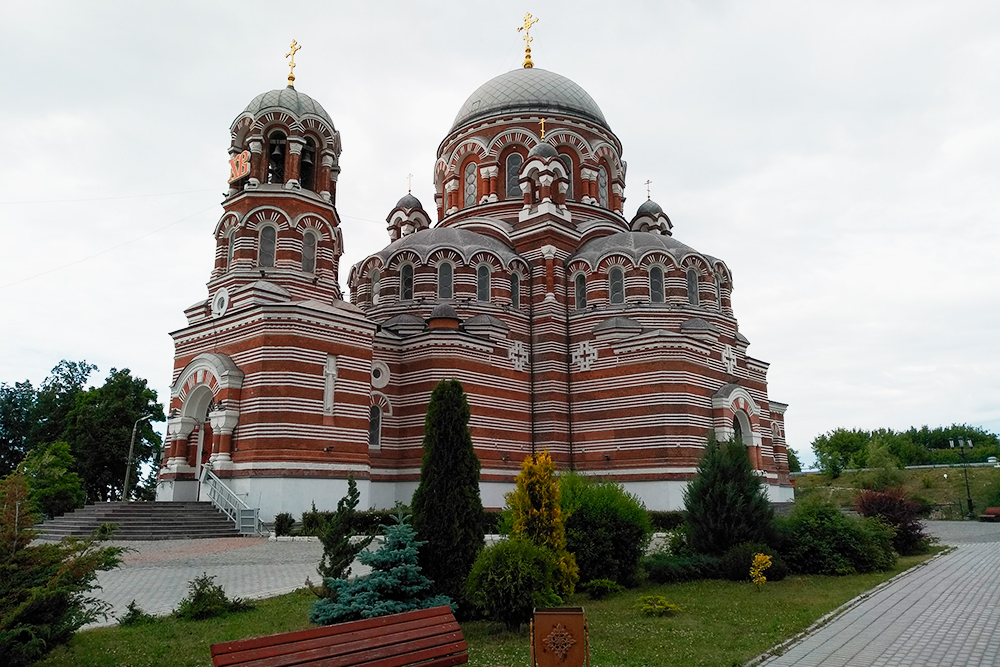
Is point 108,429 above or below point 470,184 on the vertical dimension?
below

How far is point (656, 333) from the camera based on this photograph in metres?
26.0

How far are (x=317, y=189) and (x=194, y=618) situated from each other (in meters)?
18.6

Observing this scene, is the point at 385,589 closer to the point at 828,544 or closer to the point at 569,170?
the point at 828,544

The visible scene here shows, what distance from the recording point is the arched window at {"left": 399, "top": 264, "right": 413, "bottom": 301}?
29.0 metres

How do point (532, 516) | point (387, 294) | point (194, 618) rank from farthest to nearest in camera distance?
point (387, 294)
point (532, 516)
point (194, 618)

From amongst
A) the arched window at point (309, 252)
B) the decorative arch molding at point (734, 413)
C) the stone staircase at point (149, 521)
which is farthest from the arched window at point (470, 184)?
the stone staircase at point (149, 521)

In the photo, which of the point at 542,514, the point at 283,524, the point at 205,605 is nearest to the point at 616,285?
the point at 283,524

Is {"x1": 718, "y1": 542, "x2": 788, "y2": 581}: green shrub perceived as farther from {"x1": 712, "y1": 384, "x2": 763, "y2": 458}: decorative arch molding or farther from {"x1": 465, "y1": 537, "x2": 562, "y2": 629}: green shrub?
{"x1": 712, "y1": 384, "x2": 763, "y2": 458}: decorative arch molding

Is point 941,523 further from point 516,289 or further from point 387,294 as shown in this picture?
point 387,294

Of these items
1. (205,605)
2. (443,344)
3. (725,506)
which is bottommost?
(205,605)

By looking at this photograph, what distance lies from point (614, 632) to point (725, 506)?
5894 millimetres

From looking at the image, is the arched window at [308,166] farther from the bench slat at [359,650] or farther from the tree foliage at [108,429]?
the bench slat at [359,650]

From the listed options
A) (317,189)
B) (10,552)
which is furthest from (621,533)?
(317,189)

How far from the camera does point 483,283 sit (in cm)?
2900
